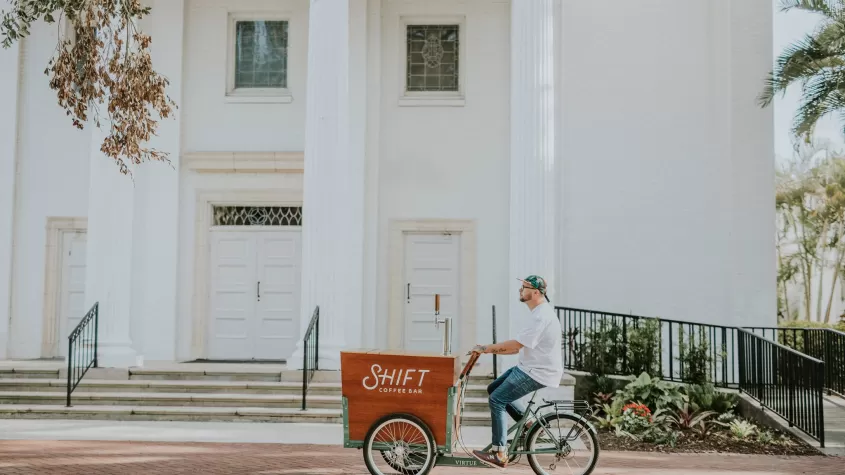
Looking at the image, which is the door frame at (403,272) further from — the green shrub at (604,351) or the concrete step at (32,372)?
the concrete step at (32,372)

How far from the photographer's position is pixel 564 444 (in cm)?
749

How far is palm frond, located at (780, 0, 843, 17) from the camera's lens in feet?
47.1

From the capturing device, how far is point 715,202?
1520cm

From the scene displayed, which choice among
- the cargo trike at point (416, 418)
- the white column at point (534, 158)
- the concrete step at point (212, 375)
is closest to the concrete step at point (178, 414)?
the concrete step at point (212, 375)

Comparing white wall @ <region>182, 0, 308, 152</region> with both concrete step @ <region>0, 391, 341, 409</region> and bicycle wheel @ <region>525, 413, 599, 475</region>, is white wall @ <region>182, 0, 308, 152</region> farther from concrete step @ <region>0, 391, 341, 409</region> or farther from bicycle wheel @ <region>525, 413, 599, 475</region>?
bicycle wheel @ <region>525, 413, 599, 475</region>

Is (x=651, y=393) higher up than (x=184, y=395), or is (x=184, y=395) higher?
(x=651, y=393)

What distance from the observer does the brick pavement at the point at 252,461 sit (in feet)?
27.1

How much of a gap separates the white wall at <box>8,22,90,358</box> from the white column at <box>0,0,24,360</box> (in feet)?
0.50

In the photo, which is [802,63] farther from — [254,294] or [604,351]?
[254,294]

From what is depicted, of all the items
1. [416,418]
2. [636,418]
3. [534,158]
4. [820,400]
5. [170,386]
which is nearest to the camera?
[416,418]

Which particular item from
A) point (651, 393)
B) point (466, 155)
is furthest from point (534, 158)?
point (651, 393)

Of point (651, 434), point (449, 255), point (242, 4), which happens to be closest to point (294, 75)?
point (242, 4)

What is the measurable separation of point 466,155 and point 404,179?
120 centimetres

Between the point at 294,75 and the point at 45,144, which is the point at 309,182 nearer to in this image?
the point at 294,75
